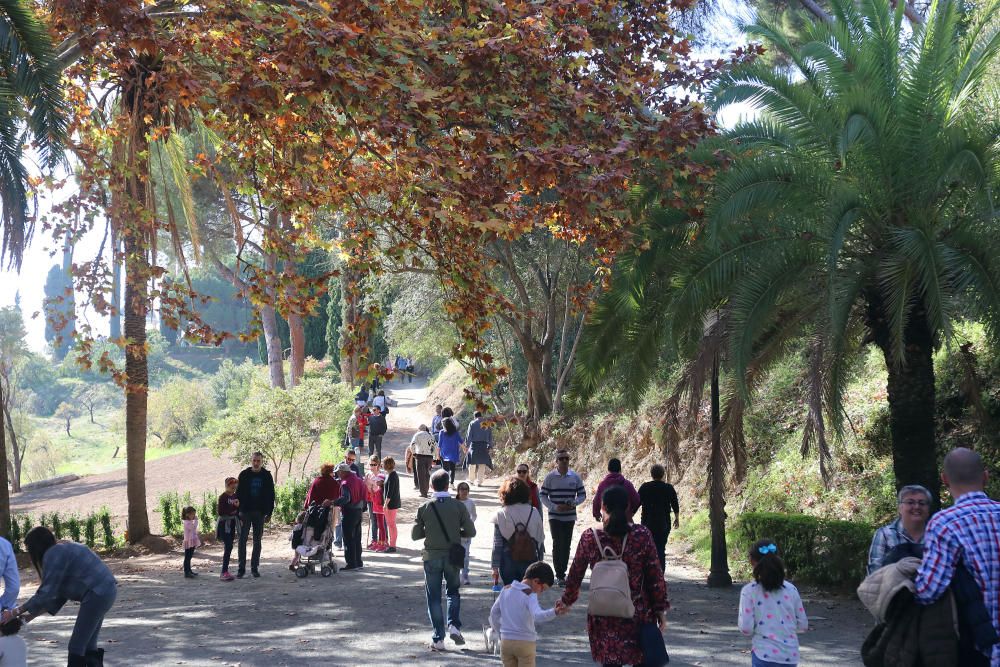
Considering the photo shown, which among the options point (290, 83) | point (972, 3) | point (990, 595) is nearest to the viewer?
point (990, 595)

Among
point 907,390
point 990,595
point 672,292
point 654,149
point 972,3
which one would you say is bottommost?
point 990,595

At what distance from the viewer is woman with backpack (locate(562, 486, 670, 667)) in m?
5.98

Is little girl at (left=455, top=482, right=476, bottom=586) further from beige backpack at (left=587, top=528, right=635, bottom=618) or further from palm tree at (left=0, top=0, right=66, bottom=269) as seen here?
palm tree at (left=0, top=0, right=66, bottom=269)

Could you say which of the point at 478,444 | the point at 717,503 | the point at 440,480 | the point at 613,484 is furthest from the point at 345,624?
the point at 478,444

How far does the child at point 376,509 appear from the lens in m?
15.9

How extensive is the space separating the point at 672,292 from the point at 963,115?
3.60 m

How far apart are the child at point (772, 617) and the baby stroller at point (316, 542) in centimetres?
832

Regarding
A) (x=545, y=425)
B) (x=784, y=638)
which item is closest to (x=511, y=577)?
(x=784, y=638)

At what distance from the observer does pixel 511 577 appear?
969cm

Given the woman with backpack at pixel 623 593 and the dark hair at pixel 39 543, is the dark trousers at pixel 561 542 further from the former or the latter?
the dark hair at pixel 39 543

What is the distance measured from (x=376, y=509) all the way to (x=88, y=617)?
8.96 metres

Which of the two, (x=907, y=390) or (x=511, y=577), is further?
(x=907, y=390)

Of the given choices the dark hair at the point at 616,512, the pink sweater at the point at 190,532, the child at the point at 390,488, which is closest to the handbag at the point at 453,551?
the dark hair at the point at 616,512

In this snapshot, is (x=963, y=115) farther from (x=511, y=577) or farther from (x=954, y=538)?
(x=954, y=538)
